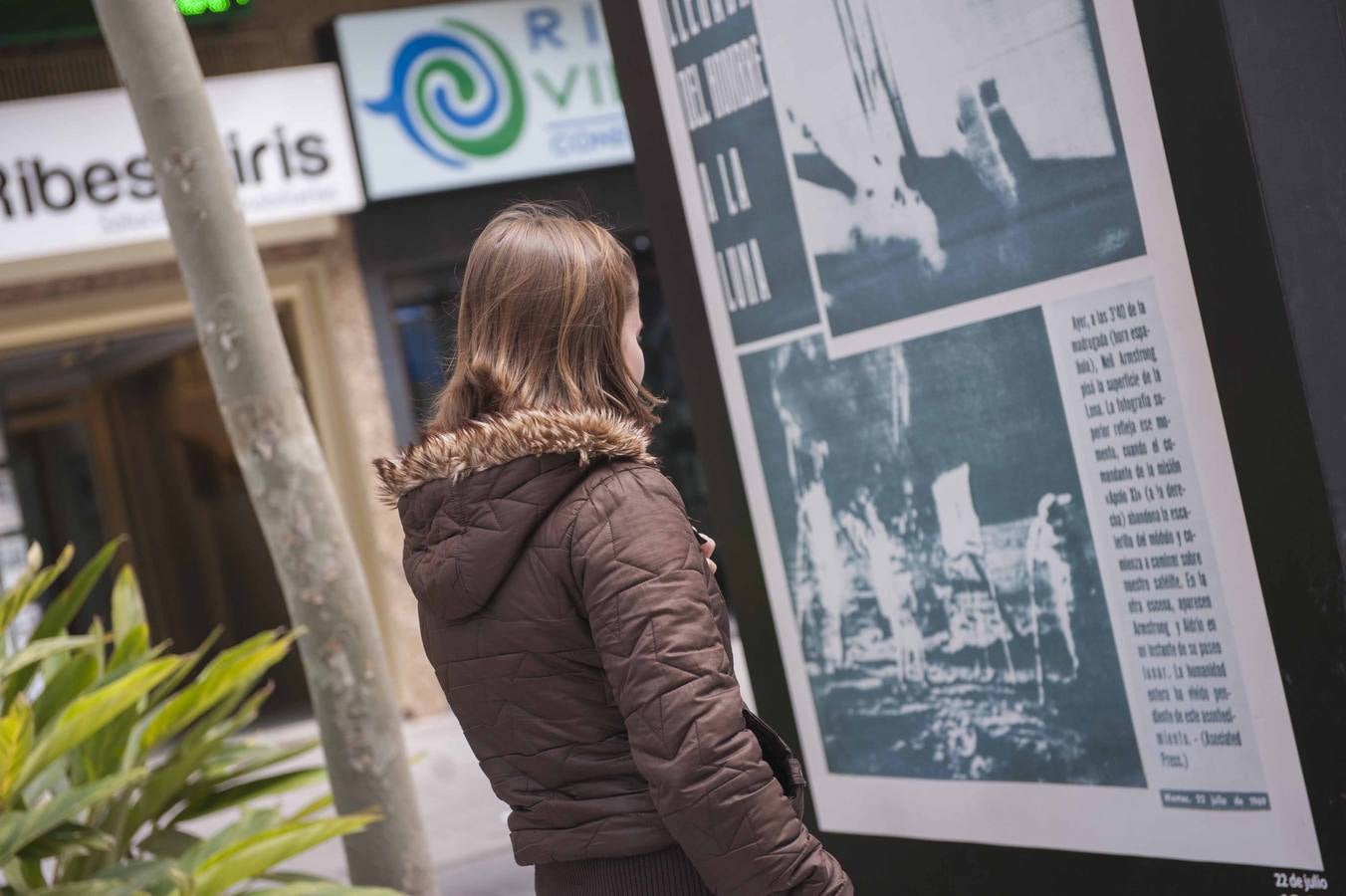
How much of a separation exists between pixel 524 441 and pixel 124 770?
2145 millimetres

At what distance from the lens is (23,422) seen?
9.85 metres

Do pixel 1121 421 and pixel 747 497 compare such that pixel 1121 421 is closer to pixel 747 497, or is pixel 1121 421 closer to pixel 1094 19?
pixel 1094 19

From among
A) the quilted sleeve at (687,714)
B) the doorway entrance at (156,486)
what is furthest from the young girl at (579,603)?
the doorway entrance at (156,486)

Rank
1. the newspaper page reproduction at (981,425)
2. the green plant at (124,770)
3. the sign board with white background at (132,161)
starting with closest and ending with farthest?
the newspaper page reproduction at (981,425)
the green plant at (124,770)
the sign board with white background at (132,161)

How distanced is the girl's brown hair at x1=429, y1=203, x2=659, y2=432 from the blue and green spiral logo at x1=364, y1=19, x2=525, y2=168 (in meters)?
7.21

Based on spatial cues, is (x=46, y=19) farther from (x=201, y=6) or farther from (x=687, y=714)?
(x=687, y=714)

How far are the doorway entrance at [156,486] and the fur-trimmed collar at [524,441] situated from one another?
26.5 feet

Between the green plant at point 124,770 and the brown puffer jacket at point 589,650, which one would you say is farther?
the green plant at point 124,770

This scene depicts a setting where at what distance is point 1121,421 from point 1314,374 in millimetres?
338

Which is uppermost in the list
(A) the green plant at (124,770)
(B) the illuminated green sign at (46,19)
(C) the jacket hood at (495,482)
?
(B) the illuminated green sign at (46,19)

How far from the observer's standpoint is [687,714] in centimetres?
169

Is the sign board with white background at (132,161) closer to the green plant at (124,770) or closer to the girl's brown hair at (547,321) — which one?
the green plant at (124,770)

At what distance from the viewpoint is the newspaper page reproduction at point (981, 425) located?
91.2 inches

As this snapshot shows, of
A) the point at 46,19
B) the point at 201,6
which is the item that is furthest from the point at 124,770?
the point at 46,19
